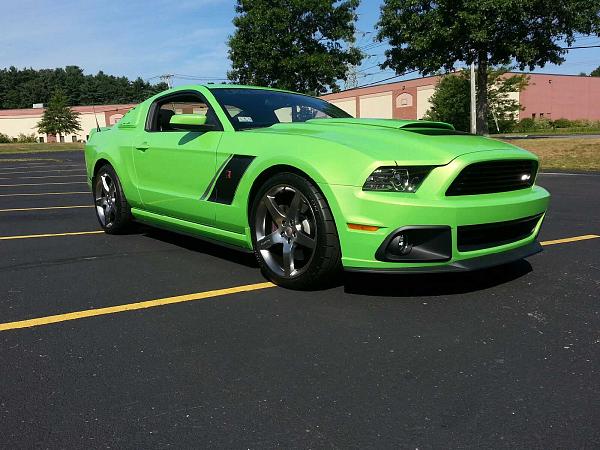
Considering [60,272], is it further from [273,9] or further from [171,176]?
[273,9]

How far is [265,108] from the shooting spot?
4801mm

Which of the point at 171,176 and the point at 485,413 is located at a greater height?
the point at 171,176

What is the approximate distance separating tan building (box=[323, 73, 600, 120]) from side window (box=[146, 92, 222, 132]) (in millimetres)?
53451

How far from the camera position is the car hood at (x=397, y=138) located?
345 cm

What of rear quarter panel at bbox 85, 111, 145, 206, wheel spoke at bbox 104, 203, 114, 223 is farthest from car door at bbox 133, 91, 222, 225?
wheel spoke at bbox 104, 203, 114, 223

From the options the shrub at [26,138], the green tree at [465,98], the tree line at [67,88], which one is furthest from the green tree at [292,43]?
the tree line at [67,88]

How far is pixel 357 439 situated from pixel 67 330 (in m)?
1.97

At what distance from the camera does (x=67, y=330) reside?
3215mm

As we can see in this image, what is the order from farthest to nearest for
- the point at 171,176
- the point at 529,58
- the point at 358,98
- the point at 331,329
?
the point at 358,98 → the point at 529,58 → the point at 171,176 → the point at 331,329

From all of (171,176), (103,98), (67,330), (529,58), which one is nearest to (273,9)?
(529,58)

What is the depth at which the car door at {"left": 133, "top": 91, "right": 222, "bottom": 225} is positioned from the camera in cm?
451

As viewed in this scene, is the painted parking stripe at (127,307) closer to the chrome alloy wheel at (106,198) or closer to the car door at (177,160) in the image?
the car door at (177,160)

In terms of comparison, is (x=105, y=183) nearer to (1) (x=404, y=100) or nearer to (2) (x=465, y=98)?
(2) (x=465, y=98)

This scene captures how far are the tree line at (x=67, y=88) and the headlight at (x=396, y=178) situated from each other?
125 metres
